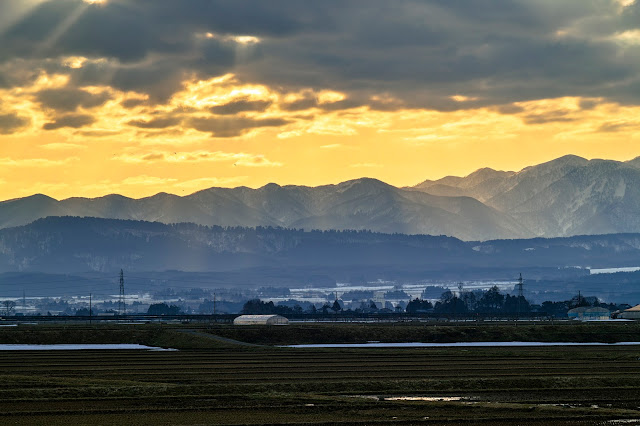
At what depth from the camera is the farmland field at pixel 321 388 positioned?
57.7 m

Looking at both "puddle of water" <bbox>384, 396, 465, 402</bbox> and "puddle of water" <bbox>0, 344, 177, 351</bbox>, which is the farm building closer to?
"puddle of water" <bbox>0, 344, 177, 351</bbox>

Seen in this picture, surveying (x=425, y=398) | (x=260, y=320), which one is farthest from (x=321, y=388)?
(x=260, y=320)

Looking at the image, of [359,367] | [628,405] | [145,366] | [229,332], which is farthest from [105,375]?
[229,332]

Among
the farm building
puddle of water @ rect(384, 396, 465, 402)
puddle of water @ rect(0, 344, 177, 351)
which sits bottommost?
puddle of water @ rect(384, 396, 465, 402)

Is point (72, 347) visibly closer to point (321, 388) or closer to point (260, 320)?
point (321, 388)

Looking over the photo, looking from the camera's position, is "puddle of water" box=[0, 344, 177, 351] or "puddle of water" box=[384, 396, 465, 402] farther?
"puddle of water" box=[0, 344, 177, 351]

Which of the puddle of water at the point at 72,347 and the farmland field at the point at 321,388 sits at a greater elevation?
the puddle of water at the point at 72,347

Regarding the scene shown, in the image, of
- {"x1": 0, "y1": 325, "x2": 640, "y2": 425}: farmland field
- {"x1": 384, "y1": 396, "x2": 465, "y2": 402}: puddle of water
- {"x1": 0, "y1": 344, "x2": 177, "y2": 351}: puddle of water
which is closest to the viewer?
{"x1": 0, "y1": 325, "x2": 640, "y2": 425}: farmland field

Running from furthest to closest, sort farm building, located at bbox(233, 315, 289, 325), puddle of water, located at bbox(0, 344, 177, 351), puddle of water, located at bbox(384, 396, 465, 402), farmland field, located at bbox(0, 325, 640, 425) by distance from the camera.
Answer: farm building, located at bbox(233, 315, 289, 325), puddle of water, located at bbox(0, 344, 177, 351), puddle of water, located at bbox(384, 396, 465, 402), farmland field, located at bbox(0, 325, 640, 425)

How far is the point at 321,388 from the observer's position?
70250 millimetres

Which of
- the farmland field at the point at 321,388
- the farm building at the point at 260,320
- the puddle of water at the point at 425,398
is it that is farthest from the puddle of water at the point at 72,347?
the puddle of water at the point at 425,398

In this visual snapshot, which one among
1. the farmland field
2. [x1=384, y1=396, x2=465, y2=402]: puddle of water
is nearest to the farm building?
the farmland field

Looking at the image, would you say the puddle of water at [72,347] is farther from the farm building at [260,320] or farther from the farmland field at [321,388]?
the farm building at [260,320]

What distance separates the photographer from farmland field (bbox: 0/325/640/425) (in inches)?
2272
